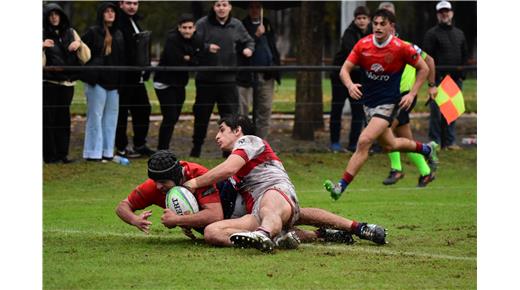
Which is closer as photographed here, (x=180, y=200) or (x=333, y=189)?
(x=180, y=200)

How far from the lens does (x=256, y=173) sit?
34.3 ft

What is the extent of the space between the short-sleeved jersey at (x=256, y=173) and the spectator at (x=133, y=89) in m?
7.16

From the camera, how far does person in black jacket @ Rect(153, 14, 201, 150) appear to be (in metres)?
17.7

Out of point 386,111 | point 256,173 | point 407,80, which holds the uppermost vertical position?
point 407,80

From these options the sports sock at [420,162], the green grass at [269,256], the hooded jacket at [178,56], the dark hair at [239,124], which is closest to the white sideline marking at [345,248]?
the green grass at [269,256]

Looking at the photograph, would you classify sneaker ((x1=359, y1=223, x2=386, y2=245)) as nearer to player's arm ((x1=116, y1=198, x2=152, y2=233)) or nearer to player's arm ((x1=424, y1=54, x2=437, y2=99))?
player's arm ((x1=116, y1=198, x2=152, y2=233))

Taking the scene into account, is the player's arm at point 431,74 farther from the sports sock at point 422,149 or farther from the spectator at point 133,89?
the spectator at point 133,89

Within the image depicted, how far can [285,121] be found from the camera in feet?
76.5

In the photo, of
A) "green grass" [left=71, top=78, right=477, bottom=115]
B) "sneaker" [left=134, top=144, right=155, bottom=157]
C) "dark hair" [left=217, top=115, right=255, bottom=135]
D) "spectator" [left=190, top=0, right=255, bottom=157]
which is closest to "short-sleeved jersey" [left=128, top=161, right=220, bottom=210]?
"dark hair" [left=217, top=115, right=255, bottom=135]

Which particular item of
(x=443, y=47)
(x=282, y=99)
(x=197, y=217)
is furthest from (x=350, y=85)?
(x=282, y=99)

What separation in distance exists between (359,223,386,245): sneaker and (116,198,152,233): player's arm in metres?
1.86

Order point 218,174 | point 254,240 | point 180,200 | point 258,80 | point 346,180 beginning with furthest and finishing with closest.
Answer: point 258,80 → point 346,180 → point 180,200 → point 218,174 → point 254,240

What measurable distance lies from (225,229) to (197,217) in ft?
0.88

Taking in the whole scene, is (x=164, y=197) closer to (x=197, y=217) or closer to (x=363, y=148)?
(x=197, y=217)
